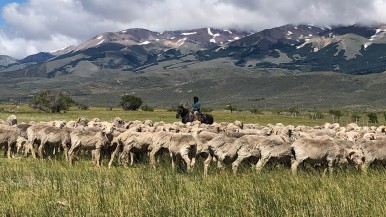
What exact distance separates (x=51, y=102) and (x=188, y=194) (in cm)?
9812

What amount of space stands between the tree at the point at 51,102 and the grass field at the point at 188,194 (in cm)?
9134

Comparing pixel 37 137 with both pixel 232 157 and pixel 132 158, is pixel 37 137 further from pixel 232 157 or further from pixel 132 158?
pixel 232 157

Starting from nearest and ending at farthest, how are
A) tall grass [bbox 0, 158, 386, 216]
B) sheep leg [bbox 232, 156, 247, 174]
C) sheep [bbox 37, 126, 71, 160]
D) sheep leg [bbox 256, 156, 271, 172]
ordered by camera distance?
tall grass [bbox 0, 158, 386, 216], sheep leg [bbox 256, 156, 271, 172], sheep leg [bbox 232, 156, 247, 174], sheep [bbox 37, 126, 71, 160]

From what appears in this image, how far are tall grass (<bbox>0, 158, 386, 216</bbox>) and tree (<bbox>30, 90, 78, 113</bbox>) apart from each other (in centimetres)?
9148

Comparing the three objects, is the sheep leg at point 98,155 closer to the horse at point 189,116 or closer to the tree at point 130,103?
the horse at point 189,116

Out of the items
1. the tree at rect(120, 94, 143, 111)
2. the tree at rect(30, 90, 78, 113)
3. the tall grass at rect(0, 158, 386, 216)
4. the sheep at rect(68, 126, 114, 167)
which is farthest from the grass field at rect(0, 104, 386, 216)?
the tree at rect(120, 94, 143, 111)

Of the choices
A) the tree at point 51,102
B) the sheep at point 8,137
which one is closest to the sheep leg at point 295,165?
A: the sheep at point 8,137

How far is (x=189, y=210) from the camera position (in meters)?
9.62

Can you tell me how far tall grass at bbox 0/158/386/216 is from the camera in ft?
32.0

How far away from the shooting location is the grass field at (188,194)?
9.75 meters

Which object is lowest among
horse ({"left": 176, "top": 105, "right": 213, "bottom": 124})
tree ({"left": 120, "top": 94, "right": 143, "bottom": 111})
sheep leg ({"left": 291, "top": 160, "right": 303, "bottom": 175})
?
sheep leg ({"left": 291, "top": 160, "right": 303, "bottom": 175})

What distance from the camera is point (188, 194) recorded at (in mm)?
11688

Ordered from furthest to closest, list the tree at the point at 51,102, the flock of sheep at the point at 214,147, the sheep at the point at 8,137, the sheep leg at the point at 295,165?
the tree at the point at 51,102, the sheep at the point at 8,137, the flock of sheep at the point at 214,147, the sheep leg at the point at 295,165

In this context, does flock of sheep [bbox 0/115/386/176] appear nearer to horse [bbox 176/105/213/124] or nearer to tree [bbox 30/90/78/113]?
horse [bbox 176/105/213/124]
